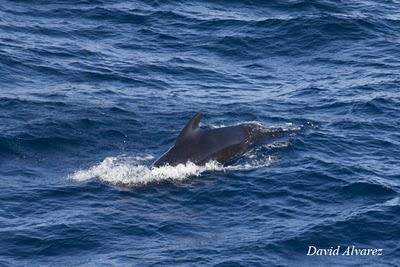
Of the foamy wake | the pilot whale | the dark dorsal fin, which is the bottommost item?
the foamy wake

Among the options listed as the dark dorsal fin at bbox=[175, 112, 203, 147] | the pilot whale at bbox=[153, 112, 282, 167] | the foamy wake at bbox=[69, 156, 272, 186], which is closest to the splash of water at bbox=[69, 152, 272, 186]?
the foamy wake at bbox=[69, 156, 272, 186]

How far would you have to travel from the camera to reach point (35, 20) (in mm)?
42969

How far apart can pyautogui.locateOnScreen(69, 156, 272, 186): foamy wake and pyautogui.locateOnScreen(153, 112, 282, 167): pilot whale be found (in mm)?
291

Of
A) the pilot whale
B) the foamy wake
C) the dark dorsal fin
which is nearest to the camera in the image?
the foamy wake

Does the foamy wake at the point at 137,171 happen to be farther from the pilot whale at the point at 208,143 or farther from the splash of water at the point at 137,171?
the pilot whale at the point at 208,143

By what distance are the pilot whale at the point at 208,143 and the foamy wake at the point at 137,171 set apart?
0.96 feet

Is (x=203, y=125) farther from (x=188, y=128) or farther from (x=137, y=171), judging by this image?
(x=137, y=171)

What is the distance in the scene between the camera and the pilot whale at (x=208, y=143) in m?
29.5

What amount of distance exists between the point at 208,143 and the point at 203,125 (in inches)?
104

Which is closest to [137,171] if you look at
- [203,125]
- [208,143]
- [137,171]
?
[137,171]

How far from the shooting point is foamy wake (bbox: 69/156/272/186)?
28484 mm

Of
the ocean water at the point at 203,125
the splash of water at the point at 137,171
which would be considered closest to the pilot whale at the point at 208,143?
the splash of water at the point at 137,171

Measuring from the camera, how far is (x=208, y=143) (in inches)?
1197

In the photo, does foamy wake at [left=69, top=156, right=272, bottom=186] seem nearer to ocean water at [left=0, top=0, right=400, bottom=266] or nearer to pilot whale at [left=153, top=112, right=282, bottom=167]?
ocean water at [left=0, top=0, right=400, bottom=266]
